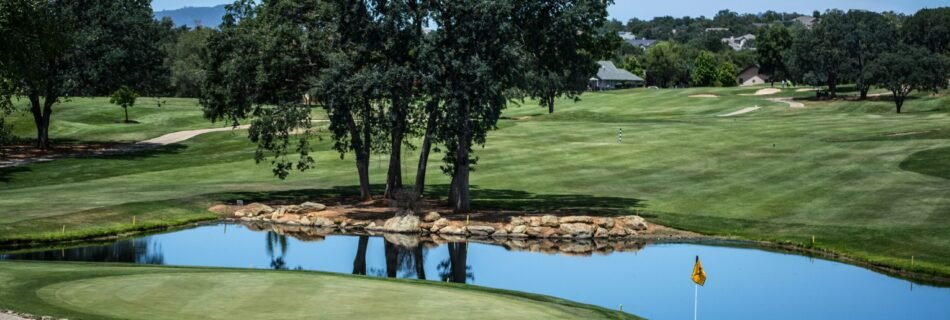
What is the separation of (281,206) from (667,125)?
162 ft

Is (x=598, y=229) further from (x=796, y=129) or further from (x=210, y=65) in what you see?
(x=796, y=129)

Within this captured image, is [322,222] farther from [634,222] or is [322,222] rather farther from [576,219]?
[634,222]

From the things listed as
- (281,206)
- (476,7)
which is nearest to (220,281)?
(476,7)

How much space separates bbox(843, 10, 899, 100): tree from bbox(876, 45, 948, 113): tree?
38.7 ft

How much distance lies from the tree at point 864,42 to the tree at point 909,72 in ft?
38.7

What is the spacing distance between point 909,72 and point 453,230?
87612 millimetres

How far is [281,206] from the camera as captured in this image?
196ft

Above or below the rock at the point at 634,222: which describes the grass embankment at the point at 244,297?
above

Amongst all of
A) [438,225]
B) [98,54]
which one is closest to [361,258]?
[438,225]

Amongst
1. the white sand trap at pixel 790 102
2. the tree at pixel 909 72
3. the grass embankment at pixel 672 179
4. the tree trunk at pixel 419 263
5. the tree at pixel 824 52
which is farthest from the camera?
the tree at pixel 824 52

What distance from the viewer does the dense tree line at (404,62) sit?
176 ft

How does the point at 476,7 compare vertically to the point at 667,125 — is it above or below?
above

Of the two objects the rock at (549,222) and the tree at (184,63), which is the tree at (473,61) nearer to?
the rock at (549,222)

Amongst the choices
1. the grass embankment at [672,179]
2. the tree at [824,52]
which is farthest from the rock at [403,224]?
the tree at [824,52]
